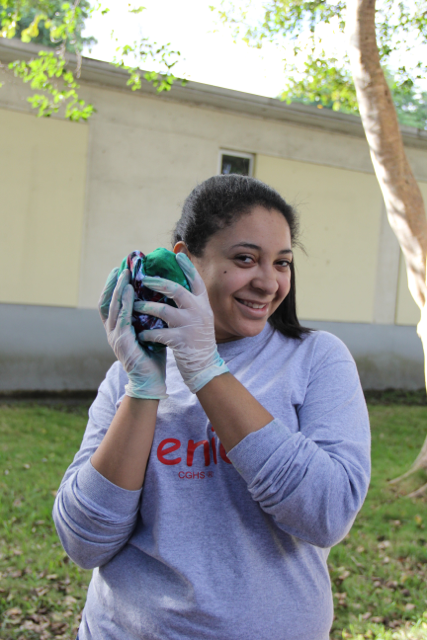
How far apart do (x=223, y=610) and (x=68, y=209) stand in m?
7.46

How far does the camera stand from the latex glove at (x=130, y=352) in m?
1.27

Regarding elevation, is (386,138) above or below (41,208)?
above

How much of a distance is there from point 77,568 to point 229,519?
2908mm

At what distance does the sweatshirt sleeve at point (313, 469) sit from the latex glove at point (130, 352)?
25 cm

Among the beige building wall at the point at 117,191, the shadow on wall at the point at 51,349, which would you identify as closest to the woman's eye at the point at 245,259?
the beige building wall at the point at 117,191

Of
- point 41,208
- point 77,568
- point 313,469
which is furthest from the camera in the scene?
point 41,208

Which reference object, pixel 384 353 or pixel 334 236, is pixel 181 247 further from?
pixel 384 353

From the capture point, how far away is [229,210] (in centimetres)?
148

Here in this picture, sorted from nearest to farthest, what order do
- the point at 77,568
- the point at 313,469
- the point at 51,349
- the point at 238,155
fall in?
the point at 313,469 → the point at 77,568 → the point at 51,349 → the point at 238,155

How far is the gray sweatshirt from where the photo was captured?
117 centimetres

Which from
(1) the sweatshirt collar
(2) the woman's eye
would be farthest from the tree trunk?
(2) the woman's eye

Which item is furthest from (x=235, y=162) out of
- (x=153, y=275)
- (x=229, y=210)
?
(x=153, y=275)

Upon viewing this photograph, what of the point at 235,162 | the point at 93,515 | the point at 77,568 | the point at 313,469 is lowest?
the point at 77,568

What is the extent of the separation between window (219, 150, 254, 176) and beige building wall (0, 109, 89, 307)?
2.30 meters
